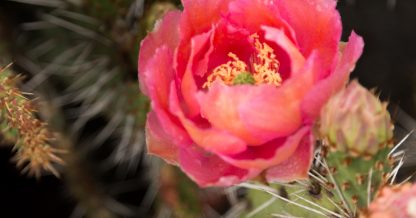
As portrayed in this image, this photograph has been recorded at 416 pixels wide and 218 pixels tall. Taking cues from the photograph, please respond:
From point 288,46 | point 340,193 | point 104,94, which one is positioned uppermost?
point 288,46

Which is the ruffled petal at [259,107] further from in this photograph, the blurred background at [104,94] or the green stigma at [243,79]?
the blurred background at [104,94]

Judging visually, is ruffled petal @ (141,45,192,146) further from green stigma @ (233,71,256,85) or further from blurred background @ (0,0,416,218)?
blurred background @ (0,0,416,218)

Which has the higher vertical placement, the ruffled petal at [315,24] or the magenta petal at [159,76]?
the ruffled petal at [315,24]

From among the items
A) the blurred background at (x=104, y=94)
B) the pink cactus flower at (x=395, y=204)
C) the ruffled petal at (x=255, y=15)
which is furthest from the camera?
the blurred background at (x=104, y=94)

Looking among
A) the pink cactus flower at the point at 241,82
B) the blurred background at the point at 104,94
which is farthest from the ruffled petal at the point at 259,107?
the blurred background at the point at 104,94

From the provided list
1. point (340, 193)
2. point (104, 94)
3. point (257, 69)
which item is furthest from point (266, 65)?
point (104, 94)

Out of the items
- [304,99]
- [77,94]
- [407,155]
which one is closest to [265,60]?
[304,99]

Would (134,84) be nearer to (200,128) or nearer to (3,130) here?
(3,130)

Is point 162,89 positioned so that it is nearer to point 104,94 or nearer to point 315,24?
point 315,24
